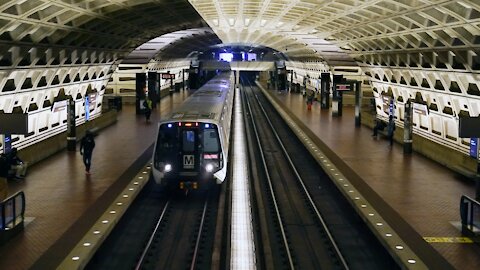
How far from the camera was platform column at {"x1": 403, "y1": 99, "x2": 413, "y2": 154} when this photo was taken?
2134 cm

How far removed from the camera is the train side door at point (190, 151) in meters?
15.6

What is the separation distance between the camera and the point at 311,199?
55.1 feet

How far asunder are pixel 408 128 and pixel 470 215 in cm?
1041

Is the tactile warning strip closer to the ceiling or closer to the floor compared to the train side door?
closer to the floor

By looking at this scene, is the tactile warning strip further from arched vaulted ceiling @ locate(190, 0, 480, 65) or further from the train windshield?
arched vaulted ceiling @ locate(190, 0, 480, 65)

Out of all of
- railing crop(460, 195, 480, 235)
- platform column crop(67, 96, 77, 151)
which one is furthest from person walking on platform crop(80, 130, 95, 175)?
railing crop(460, 195, 480, 235)

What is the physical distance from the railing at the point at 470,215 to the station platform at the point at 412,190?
24 centimetres

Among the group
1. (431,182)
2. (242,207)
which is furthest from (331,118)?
(242,207)

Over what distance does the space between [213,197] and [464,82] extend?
983 cm

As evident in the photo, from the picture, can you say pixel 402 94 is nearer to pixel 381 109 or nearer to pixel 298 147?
pixel 381 109

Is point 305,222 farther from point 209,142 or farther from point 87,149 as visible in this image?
point 87,149

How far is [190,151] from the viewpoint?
15.6m

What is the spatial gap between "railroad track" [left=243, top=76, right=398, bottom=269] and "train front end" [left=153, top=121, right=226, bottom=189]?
6.45 ft

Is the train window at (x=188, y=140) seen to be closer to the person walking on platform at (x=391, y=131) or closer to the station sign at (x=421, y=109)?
the station sign at (x=421, y=109)
